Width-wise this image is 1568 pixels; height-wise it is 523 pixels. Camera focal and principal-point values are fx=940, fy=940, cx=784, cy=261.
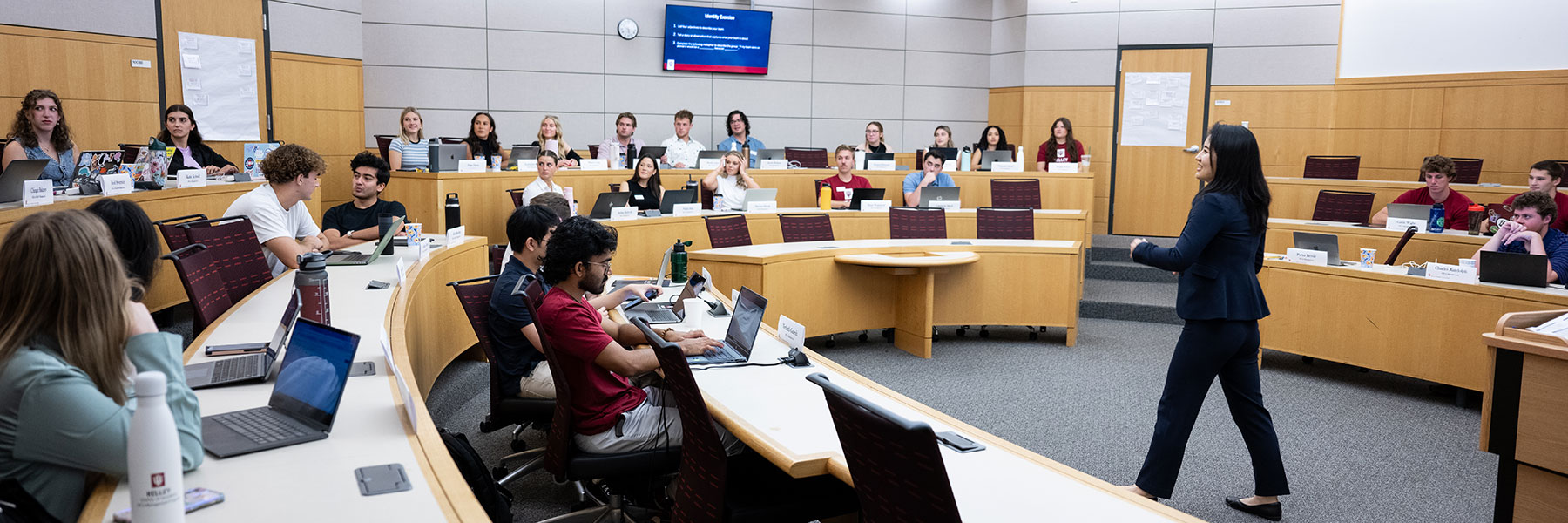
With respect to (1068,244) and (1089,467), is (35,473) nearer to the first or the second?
(1089,467)

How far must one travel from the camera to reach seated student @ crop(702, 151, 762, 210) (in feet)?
24.9

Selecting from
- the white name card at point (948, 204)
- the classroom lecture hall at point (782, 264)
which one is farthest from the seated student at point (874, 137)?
the white name card at point (948, 204)

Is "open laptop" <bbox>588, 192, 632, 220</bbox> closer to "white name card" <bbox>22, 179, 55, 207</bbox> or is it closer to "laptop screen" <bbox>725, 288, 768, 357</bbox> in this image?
"white name card" <bbox>22, 179, 55, 207</bbox>

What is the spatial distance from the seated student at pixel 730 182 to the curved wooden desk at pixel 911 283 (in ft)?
4.25

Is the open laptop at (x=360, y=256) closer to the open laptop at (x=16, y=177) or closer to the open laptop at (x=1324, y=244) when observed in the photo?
the open laptop at (x=16, y=177)

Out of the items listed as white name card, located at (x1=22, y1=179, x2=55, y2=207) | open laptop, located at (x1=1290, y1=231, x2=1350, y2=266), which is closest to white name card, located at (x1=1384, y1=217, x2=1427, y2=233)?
open laptop, located at (x1=1290, y1=231, x2=1350, y2=266)

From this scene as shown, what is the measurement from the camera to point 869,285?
6.29m

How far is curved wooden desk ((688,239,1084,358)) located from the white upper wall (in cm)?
537

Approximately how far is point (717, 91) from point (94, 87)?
5.73 m

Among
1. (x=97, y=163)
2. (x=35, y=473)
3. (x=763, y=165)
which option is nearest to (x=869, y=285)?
(x=763, y=165)

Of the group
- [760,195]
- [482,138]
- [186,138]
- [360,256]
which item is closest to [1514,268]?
[760,195]

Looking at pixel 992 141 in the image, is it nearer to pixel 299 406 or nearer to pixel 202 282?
pixel 202 282

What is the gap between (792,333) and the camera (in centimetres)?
314

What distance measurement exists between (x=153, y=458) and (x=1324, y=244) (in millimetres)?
6073
